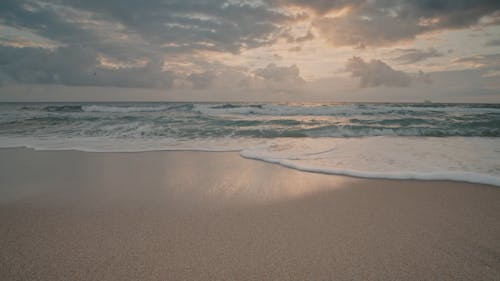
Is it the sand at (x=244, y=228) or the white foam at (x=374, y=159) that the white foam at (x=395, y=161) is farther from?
the sand at (x=244, y=228)

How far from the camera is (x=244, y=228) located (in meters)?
2.26

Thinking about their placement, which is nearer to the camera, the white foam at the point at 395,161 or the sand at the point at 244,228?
the sand at the point at 244,228

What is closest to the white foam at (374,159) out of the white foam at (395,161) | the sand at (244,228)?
the white foam at (395,161)

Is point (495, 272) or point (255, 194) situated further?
point (255, 194)

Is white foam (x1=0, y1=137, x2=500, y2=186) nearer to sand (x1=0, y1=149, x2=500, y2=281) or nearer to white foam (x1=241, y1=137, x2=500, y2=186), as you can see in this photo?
white foam (x1=241, y1=137, x2=500, y2=186)

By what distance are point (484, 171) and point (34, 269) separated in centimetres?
583

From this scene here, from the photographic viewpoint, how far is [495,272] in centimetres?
165

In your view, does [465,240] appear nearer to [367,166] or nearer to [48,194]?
[367,166]

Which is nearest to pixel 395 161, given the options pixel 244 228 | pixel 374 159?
pixel 374 159

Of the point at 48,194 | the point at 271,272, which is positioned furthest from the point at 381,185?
the point at 48,194

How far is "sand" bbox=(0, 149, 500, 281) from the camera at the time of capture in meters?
1.69

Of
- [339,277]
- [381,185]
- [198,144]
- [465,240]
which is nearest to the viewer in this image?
[339,277]

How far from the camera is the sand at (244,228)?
5.56 ft

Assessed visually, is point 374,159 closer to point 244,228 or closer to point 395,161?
point 395,161
